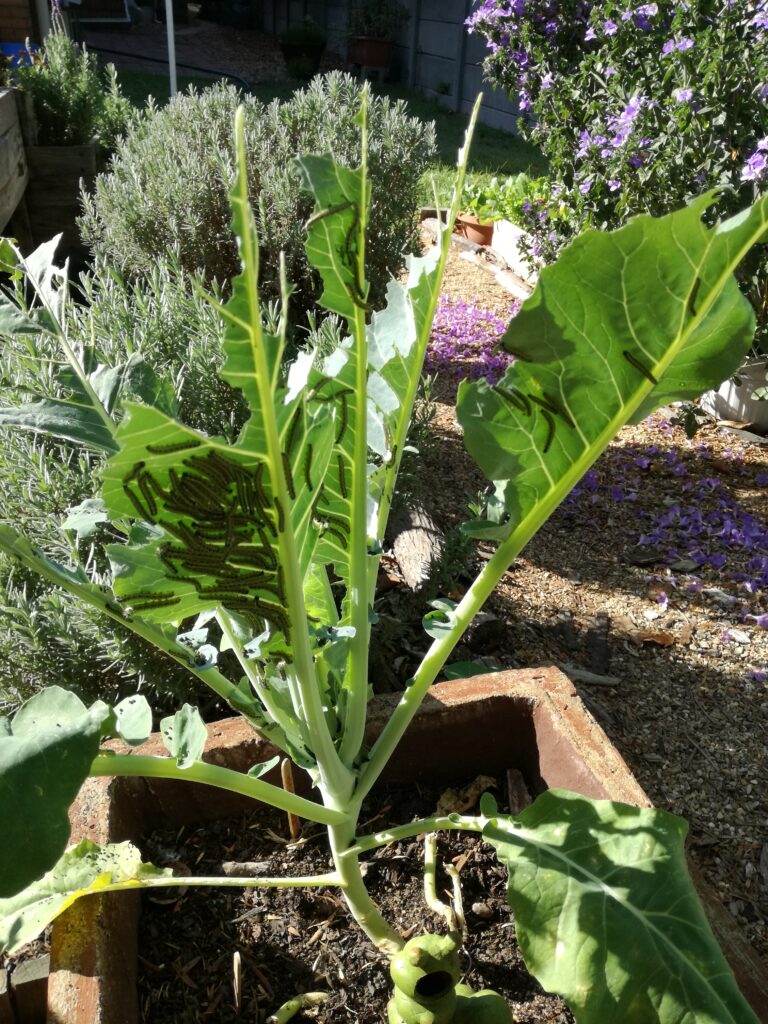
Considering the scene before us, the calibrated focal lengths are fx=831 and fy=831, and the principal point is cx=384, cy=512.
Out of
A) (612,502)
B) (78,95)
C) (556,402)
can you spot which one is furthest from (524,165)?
(556,402)

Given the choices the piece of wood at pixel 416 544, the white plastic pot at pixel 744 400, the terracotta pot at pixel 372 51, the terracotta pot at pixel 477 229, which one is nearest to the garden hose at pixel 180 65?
the terracotta pot at pixel 372 51

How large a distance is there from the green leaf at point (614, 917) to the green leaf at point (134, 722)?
0.46 m

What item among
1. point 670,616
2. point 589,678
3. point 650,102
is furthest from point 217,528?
point 650,102

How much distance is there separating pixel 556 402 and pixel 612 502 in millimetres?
2465

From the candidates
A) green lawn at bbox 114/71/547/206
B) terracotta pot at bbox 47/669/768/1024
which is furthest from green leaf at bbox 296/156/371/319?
green lawn at bbox 114/71/547/206

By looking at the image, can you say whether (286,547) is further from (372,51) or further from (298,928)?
(372,51)

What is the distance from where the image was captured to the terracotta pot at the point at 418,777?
3.66ft

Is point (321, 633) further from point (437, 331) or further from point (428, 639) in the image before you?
point (437, 331)

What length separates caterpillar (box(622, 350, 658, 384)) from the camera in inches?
35.9

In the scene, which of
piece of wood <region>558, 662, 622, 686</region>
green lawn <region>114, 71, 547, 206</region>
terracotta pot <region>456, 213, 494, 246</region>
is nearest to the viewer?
piece of wood <region>558, 662, 622, 686</region>

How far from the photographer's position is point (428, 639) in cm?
242

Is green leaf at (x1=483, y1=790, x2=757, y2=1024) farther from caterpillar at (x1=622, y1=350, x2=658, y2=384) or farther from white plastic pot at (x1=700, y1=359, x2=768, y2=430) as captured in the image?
white plastic pot at (x1=700, y1=359, x2=768, y2=430)

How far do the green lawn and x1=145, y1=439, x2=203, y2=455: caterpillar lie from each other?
6.04 meters

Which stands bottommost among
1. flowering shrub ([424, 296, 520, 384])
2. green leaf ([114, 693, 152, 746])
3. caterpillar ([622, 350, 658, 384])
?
flowering shrub ([424, 296, 520, 384])
